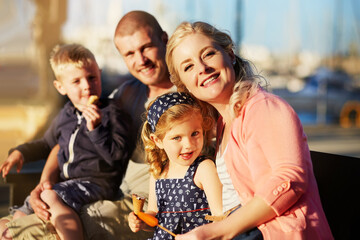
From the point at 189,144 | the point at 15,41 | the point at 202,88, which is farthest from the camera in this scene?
the point at 15,41

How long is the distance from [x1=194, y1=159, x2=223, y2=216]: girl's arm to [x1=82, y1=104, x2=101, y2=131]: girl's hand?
660mm

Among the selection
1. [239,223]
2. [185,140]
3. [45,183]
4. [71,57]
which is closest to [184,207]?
[185,140]

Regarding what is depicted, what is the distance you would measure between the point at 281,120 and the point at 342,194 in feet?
2.28

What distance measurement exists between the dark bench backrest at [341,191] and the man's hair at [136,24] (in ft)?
4.02

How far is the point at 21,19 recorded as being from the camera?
18609 millimetres

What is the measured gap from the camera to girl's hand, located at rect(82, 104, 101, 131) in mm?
2395

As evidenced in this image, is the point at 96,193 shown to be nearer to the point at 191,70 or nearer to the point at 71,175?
the point at 71,175

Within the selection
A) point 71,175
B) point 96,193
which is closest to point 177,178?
point 96,193

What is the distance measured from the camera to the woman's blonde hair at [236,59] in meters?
1.82

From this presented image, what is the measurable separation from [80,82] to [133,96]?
0.38 meters

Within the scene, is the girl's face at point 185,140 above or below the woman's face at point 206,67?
below

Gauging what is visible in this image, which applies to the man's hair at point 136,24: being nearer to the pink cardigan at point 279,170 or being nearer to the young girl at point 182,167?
the young girl at point 182,167

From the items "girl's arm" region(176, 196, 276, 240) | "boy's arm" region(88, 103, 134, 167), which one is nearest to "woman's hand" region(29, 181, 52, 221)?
"boy's arm" region(88, 103, 134, 167)

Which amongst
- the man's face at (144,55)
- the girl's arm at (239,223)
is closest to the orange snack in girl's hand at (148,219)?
the girl's arm at (239,223)
